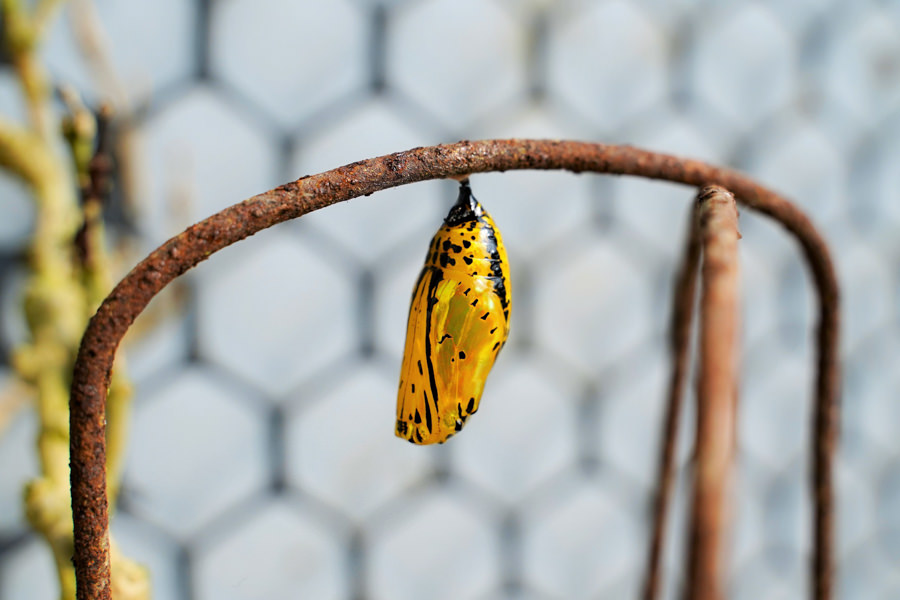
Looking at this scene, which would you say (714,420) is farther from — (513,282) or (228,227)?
(513,282)

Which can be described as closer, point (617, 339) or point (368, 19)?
point (368, 19)

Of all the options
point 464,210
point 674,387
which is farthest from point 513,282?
point 464,210

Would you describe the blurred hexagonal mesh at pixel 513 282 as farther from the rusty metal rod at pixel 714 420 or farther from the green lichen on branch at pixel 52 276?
the rusty metal rod at pixel 714 420

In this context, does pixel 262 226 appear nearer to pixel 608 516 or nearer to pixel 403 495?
pixel 403 495

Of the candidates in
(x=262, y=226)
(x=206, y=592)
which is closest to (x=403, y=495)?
(x=206, y=592)

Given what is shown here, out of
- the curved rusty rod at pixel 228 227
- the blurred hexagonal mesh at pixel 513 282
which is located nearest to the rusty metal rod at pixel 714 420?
the curved rusty rod at pixel 228 227

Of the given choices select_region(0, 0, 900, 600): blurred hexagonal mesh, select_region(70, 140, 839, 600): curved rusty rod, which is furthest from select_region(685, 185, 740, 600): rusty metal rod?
select_region(0, 0, 900, 600): blurred hexagonal mesh
